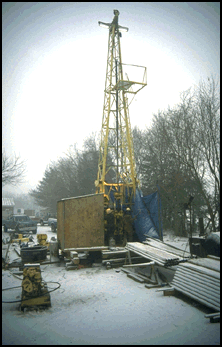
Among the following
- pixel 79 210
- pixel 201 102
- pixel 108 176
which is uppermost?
pixel 201 102

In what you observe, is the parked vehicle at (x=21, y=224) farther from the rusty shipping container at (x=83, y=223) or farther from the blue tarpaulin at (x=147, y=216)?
the blue tarpaulin at (x=147, y=216)

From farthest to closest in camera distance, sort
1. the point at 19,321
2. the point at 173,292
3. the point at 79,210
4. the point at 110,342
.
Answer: the point at 79,210 < the point at 173,292 < the point at 19,321 < the point at 110,342

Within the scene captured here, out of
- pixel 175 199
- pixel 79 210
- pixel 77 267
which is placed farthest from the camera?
pixel 175 199

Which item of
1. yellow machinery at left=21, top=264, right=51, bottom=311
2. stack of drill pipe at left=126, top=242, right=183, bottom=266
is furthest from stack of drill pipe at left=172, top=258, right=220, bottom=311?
yellow machinery at left=21, top=264, right=51, bottom=311

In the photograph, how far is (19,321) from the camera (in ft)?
16.0

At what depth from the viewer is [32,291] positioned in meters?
5.51

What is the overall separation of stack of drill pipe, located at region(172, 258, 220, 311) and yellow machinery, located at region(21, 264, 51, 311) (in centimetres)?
320

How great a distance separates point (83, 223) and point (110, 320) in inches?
230

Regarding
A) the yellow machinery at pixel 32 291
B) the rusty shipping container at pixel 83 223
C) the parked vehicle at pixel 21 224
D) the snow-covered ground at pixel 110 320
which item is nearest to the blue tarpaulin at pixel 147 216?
the rusty shipping container at pixel 83 223

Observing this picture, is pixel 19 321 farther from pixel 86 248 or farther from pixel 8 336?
pixel 86 248

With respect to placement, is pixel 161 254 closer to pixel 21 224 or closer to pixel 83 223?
pixel 83 223

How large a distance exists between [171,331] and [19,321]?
9.52 feet

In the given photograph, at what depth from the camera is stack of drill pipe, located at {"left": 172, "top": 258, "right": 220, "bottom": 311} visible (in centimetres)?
523

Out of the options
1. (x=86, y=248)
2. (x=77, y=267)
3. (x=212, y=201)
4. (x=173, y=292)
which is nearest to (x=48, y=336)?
(x=173, y=292)
